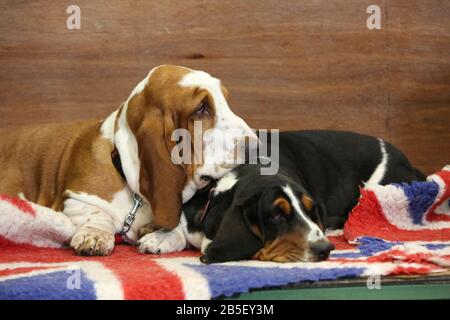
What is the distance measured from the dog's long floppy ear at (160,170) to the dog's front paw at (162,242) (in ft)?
0.24

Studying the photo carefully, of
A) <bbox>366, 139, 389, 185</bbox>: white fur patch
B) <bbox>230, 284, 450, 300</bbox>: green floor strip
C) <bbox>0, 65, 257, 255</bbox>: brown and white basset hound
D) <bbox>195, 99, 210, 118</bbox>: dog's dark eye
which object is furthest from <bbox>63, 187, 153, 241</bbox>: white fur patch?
<bbox>366, 139, 389, 185</bbox>: white fur patch

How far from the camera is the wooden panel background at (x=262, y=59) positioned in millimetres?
3453

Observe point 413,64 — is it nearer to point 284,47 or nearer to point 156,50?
point 284,47

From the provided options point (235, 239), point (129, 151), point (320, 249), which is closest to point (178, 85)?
point (129, 151)

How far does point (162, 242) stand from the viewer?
2490mm

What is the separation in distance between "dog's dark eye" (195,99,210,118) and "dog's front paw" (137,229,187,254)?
476 mm

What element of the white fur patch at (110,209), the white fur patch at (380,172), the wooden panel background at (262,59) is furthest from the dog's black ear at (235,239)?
the wooden panel background at (262,59)

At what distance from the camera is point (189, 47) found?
11.5ft

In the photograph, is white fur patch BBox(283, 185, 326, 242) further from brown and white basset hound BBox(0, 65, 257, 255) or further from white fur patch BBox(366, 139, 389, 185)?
white fur patch BBox(366, 139, 389, 185)

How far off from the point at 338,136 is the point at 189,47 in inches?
37.2

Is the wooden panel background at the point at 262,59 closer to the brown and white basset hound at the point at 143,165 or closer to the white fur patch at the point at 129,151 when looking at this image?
the brown and white basset hound at the point at 143,165

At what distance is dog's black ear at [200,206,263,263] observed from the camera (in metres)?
→ 2.13

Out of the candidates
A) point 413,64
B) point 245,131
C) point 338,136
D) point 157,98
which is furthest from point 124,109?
point 413,64

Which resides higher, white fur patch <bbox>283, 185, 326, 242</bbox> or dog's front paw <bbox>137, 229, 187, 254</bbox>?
white fur patch <bbox>283, 185, 326, 242</bbox>
